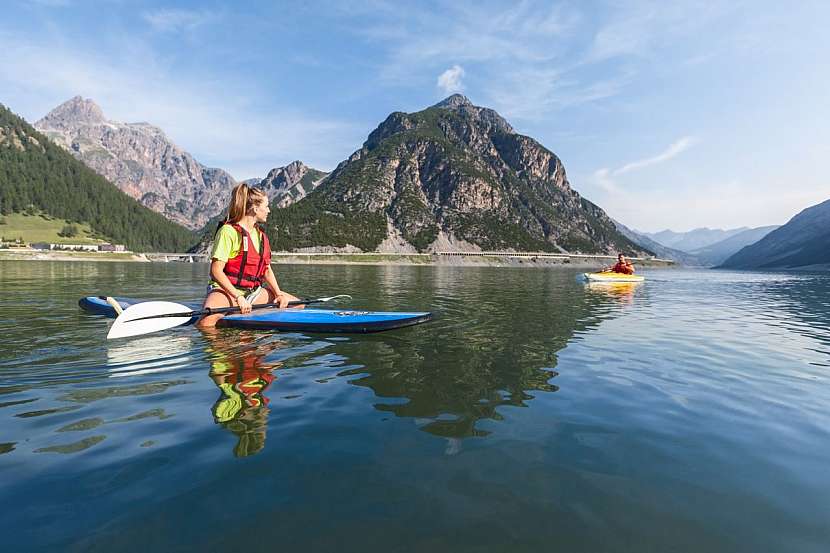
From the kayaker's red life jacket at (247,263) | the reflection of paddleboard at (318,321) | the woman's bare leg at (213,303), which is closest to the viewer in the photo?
the kayaker's red life jacket at (247,263)

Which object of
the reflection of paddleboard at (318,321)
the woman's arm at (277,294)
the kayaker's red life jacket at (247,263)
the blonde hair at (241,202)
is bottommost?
the reflection of paddleboard at (318,321)

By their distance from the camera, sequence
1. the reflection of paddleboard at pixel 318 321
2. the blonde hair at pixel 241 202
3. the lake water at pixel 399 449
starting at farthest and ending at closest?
the reflection of paddleboard at pixel 318 321 < the blonde hair at pixel 241 202 < the lake water at pixel 399 449

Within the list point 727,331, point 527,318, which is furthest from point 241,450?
point 727,331

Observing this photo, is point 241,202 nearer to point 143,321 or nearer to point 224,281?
point 224,281

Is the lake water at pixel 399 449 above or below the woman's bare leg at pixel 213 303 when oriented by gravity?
below

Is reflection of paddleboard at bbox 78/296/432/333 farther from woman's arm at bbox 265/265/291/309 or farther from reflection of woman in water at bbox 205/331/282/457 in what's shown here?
reflection of woman in water at bbox 205/331/282/457

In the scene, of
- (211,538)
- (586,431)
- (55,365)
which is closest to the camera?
(211,538)

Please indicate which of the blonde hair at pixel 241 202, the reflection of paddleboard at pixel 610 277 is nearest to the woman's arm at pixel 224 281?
the blonde hair at pixel 241 202

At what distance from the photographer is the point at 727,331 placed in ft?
59.9

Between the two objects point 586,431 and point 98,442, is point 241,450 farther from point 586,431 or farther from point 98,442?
point 586,431

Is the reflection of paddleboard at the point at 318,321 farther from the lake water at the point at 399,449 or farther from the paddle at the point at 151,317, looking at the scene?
the lake water at the point at 399,449

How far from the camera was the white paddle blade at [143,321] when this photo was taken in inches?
477

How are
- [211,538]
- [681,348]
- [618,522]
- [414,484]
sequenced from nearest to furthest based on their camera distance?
[211,538] → [618,522] → [414,484] → [681,348]

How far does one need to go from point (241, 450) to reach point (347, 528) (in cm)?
236
